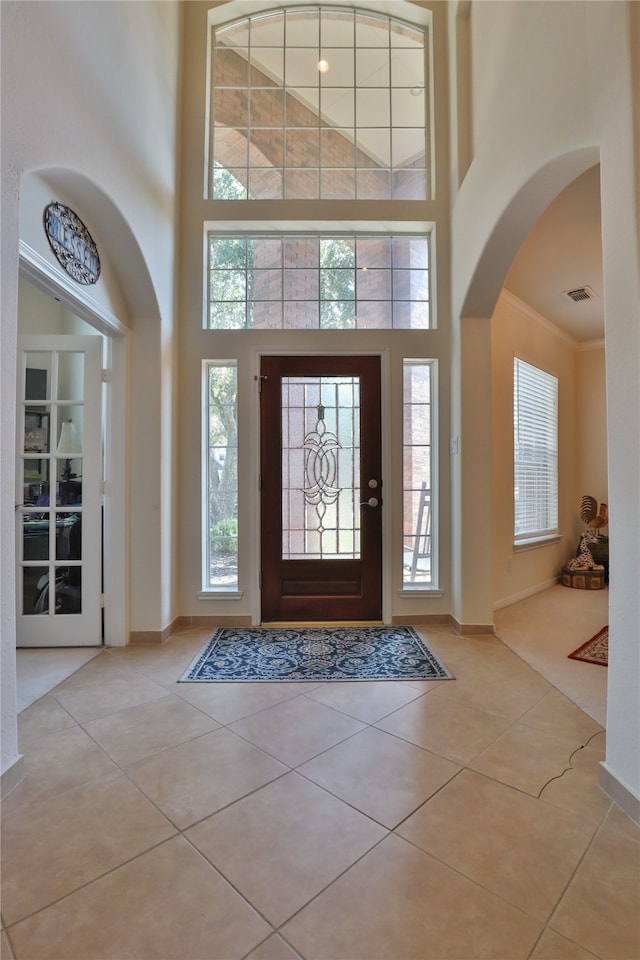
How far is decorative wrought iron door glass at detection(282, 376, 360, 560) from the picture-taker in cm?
330

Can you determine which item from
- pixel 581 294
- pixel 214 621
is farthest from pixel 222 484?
pixel 581 294

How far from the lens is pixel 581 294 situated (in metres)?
3.96

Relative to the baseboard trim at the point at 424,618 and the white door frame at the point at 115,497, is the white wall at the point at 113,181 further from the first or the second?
the baseboard trim at the point at 424,618

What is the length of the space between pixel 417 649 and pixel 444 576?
677 millimetres

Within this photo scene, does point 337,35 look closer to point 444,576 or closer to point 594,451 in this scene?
point 444,576

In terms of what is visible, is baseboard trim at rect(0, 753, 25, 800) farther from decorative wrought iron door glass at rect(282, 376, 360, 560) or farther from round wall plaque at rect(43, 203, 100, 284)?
round wall plaque at rect(43, 203, 100, 284)

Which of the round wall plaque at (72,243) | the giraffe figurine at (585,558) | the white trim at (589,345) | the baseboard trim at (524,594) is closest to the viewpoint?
the round wall plaque at (72,243)

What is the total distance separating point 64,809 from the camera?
142cm

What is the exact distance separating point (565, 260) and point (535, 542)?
250cm

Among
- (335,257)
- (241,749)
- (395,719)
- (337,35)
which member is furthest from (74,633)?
(337,35)

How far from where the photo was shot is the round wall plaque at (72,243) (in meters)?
2.03

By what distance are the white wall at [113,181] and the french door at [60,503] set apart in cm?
24

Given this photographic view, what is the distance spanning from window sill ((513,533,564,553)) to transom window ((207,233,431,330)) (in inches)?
85.5

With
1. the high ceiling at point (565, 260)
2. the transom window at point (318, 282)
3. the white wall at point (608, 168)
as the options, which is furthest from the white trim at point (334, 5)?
the high ceiling at point (565, 260)
